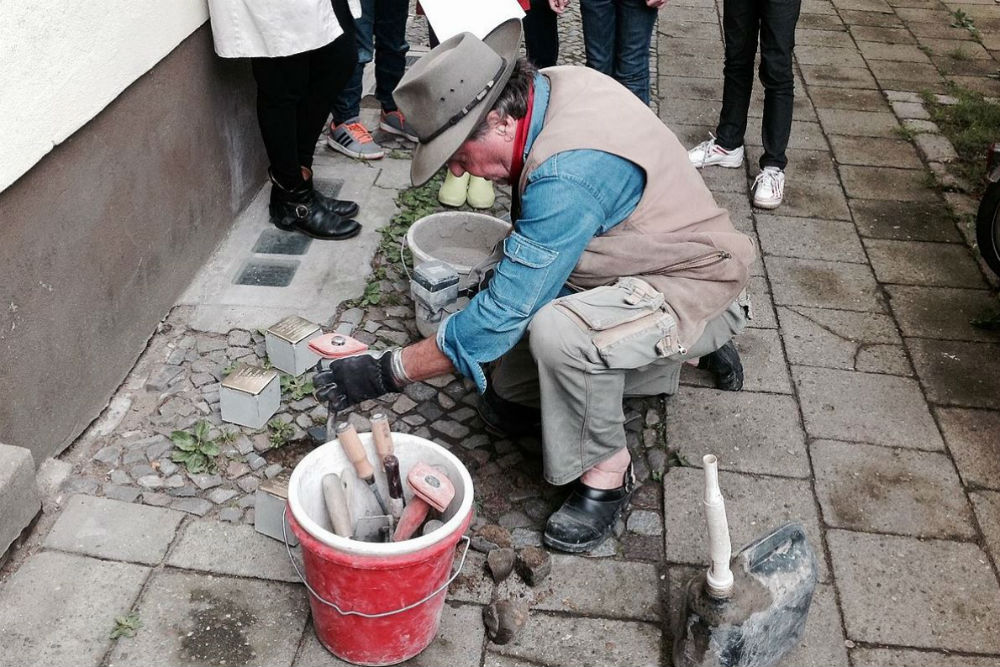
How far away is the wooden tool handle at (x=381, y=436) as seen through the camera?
8.19 feet

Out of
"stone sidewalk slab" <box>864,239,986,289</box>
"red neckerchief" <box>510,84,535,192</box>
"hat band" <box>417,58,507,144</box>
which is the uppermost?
"hat band" <box>417,58,507,144</box>

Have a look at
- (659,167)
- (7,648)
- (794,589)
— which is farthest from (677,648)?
(7,648)

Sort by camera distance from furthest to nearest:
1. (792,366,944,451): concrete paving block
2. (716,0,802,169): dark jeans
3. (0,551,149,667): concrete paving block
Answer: (716,0,802,169): dark jeans → (792,366,944,451): concrete paving block → (0,551,149,667): concrete paving block

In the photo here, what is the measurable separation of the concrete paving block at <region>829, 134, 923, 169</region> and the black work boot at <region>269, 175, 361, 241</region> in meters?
2.88

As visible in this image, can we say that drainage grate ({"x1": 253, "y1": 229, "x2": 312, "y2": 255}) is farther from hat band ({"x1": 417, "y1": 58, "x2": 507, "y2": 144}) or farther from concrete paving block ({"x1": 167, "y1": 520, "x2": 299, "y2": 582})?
hat band ({"x1": 417, "y1": 58, "x2": 507, "y2": 144})

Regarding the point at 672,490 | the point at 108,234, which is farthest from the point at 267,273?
the point at 672,490

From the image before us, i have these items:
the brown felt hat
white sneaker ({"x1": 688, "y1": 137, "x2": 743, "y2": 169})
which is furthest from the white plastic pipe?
white sneaker ({"x1": 688, "y1": 137, "x2": 743, "y2": 169})

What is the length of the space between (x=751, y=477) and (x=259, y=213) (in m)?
2.62

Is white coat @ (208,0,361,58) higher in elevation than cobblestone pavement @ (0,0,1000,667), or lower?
higher

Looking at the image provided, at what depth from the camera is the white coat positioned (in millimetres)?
3734

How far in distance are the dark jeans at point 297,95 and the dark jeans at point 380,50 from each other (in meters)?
0.71

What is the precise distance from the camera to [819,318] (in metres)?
4.06

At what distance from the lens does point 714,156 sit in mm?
5250

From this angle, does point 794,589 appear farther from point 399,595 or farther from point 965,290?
point 965,290
